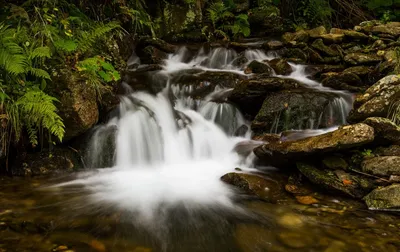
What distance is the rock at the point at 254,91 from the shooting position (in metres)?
6.41

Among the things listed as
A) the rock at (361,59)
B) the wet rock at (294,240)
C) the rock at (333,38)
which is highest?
the rock at (333,38)

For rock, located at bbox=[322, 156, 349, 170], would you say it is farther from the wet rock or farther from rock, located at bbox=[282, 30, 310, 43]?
rock, located at bbox=[282, 30, 310, 43]

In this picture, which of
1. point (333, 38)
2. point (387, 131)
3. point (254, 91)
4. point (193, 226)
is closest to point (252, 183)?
point (193, 226)

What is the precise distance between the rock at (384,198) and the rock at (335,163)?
0.56 meters

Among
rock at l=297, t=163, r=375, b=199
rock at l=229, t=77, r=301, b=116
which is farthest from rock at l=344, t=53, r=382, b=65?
rock at l=297, t=163, r=375, b=199

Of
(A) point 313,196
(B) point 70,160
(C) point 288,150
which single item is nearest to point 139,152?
(B) point 70,160

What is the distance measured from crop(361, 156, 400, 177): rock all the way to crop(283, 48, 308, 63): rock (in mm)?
5384

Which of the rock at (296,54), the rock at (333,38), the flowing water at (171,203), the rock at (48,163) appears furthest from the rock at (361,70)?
the rock at (48,163)

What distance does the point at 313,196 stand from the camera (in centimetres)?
404

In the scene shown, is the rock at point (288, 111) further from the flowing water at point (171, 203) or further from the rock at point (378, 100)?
the rock at point (378, 100)

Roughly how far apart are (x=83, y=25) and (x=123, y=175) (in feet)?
9.05

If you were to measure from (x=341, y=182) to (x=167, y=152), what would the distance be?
2.76 m

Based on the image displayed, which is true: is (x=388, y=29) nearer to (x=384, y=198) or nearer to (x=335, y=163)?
(x=335, y=163)

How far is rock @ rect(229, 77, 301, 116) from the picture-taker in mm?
6414
